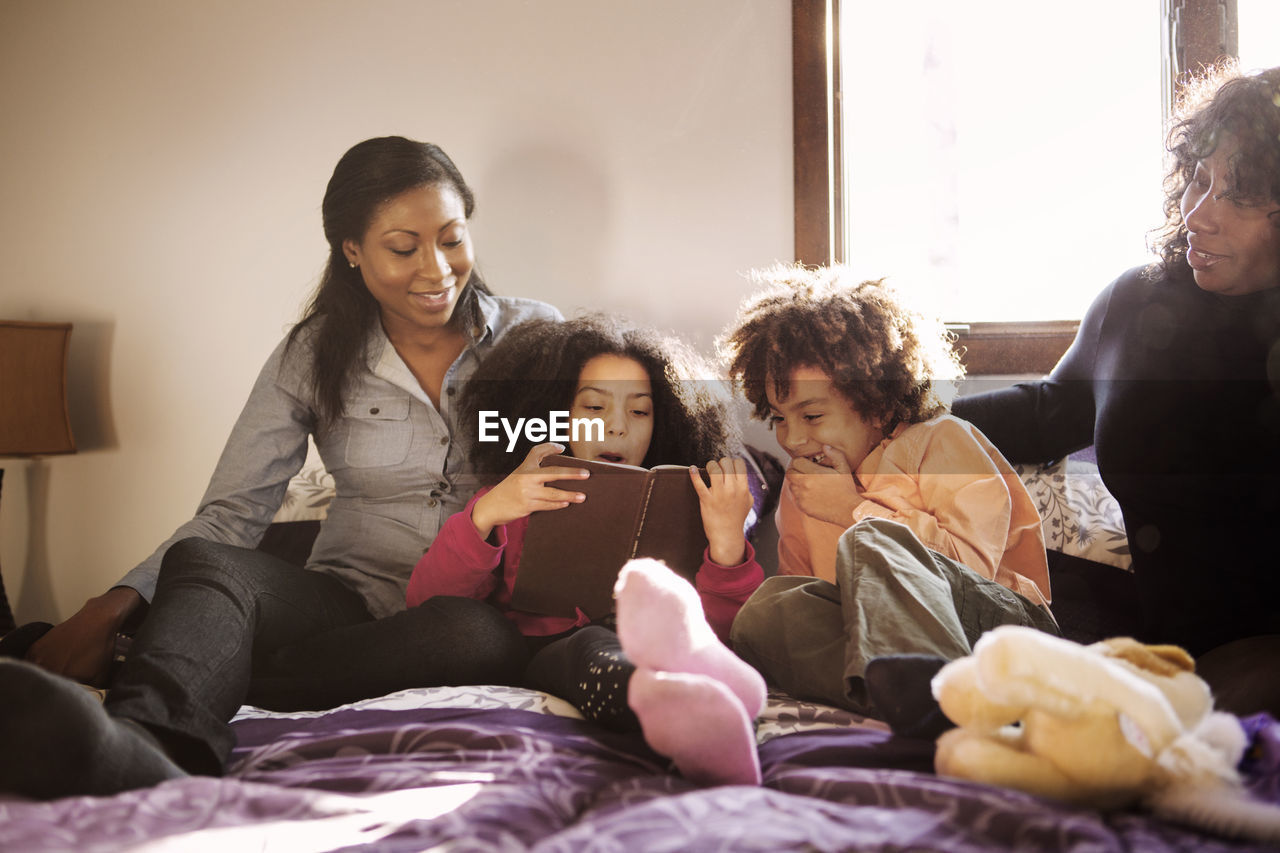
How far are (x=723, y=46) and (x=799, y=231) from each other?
12.0 inches

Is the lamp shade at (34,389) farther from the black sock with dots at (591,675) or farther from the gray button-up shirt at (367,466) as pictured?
the black sock with dots at (591,675)

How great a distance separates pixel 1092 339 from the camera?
45.9 inches

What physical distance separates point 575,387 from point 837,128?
0.57 meters

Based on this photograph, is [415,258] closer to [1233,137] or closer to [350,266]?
[350,266]

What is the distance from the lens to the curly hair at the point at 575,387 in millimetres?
1142

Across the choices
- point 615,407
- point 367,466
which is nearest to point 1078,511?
point 615,407

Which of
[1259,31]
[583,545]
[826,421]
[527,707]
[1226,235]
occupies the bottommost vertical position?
[527,707]

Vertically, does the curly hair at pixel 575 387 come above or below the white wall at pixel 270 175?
below

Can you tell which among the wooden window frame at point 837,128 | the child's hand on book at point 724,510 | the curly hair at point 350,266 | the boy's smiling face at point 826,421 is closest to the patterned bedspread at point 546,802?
the child's hand on book at point 724,510

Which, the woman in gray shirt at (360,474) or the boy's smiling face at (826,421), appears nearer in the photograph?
the woman in gray shirt at (360,474)

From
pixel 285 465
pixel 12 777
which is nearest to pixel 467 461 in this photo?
pixel 285 465

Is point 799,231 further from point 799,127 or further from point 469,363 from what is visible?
point 469,363

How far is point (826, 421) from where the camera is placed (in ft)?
3.53

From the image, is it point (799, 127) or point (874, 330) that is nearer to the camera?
point (874, 330)
